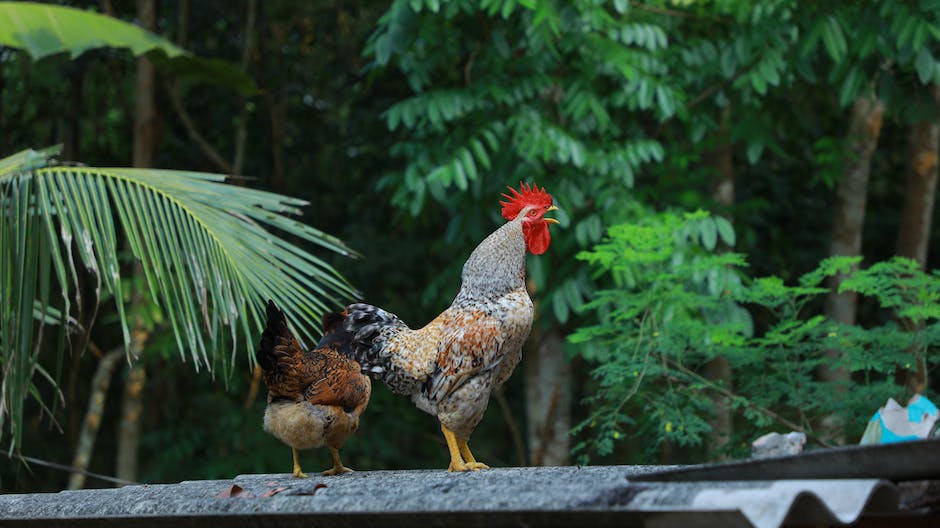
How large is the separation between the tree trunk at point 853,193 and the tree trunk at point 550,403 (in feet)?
6.15

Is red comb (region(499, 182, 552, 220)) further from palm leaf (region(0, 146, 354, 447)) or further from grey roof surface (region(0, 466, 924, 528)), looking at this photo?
grey roof surface (region(0, 466, 924, 528))

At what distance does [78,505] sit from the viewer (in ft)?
13.3

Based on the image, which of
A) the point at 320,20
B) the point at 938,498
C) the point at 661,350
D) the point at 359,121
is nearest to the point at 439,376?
the point at 938,498

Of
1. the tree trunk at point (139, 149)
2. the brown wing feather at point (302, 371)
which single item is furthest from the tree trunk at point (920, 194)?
the tree trunk at point (139, 149)

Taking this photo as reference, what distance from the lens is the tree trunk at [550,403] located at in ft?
27.8

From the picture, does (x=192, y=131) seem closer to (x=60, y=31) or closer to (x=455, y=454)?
(x=455, y=454)

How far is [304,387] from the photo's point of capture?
4.39 m

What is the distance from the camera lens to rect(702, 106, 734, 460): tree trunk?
297 inches

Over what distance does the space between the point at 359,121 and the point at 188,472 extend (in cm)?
351

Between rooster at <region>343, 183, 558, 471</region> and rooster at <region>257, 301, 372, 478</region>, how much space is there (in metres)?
0.11

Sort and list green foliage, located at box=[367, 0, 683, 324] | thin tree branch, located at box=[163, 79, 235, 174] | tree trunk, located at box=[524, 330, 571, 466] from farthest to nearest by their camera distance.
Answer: thin tree branch, located at box=[163, 79, 235, 174]
tree trunk, located at box=[524, 330, 571, 466]
green foliage, located at box=[367, 0, 683, 324]

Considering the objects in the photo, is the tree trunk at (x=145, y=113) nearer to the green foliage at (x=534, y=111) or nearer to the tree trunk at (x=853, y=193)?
the green foliage at (x=534, y=111)

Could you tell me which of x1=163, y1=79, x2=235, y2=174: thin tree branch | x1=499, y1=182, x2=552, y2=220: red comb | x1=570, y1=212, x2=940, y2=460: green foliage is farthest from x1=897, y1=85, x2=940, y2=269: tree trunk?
x1=163, y1=79, x2=235, y2=174: thin tree branch

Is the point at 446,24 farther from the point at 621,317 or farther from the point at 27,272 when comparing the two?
the point at 27,272
